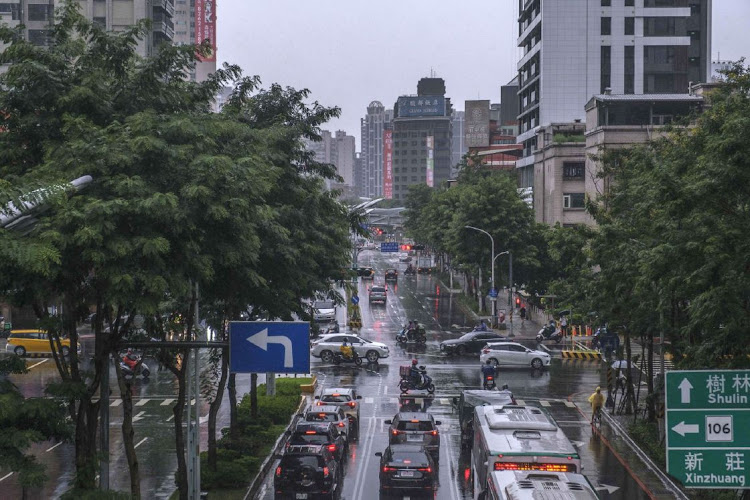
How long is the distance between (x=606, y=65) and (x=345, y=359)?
5950 centimetres

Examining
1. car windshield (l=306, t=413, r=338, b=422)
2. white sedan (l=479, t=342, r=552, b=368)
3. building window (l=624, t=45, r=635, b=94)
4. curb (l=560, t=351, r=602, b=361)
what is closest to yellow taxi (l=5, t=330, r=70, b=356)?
white sedan (l=479, t=342, r=552, b=368)

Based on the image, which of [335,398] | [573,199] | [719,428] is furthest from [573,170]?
[719,428]

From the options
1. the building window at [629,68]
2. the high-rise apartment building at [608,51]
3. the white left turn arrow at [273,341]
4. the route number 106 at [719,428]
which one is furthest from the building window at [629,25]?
the route number 106 at [719,428]

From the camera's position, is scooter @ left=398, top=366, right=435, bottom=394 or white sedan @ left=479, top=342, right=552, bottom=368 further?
white sedan @ left=479, top=342, right=552, bottom=368

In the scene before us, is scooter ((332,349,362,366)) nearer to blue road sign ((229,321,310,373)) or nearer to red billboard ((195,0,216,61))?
blue road sign ((229,321,310,373))

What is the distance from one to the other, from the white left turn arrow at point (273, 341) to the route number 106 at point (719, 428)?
6962mm

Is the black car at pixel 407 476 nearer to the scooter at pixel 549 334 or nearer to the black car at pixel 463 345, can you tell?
the black car at pixel 463 345

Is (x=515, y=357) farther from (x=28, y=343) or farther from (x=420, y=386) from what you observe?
(x=28, y=343)

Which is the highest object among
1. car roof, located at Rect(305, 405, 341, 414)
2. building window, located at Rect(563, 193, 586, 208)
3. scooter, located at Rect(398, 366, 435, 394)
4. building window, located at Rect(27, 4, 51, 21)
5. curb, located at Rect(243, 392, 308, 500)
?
building window, located at Rect(27, 4, 51, 21)

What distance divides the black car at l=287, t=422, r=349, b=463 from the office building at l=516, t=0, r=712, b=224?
71.0 m

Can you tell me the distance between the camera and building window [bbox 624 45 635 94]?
9956 centimetres

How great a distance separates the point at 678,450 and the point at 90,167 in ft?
34.4

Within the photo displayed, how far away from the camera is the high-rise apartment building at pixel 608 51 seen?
97812 millimetres

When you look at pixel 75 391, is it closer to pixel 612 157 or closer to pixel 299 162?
pixel 299 162
